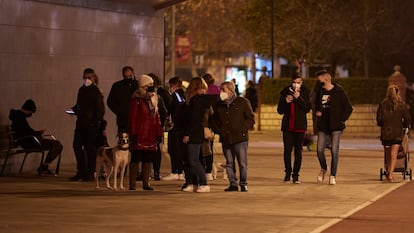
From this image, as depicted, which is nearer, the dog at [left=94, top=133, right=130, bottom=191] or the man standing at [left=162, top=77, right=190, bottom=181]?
the dog at [left=94, top=133, right=130, bottom=191]

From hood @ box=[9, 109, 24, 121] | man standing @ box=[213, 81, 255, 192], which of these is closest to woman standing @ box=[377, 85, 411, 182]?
man standing @ box=[213, 81, 255, 192]

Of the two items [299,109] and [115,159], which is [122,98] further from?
[299,109]

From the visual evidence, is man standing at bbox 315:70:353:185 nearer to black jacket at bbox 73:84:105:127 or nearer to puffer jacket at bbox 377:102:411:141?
puffer jacket at bbox 377:102:411:141

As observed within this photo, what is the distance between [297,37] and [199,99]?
27570 millimetres

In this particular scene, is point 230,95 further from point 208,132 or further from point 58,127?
point 58,127

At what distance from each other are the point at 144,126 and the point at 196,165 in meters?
1.00

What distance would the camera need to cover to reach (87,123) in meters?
19.6

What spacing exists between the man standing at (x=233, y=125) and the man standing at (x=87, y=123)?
2.51 metres

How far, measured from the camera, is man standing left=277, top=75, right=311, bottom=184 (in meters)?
19.5

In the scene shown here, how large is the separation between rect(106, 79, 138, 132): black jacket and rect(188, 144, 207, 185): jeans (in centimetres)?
197

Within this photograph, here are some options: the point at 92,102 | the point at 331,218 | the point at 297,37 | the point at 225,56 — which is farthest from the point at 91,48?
the point at 225,56

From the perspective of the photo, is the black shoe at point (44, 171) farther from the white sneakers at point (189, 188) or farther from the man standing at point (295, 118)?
the man standing at point (295, 118)

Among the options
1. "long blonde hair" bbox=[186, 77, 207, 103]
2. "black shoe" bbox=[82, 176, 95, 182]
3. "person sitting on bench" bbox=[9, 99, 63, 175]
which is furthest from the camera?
"person sitting on bench" bbox=[9, 99, 63, 175]

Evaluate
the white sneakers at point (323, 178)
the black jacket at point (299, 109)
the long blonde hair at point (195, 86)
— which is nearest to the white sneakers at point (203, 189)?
the long blonde hair at point (195, 86)
